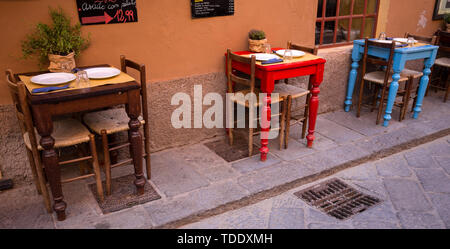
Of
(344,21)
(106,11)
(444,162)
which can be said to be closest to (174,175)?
(106,11)

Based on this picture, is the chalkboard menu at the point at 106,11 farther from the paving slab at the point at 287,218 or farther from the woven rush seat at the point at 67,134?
the paving slab at the point at 287,218

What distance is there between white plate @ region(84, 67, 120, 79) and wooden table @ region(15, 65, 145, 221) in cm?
20

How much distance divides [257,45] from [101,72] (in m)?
1.66

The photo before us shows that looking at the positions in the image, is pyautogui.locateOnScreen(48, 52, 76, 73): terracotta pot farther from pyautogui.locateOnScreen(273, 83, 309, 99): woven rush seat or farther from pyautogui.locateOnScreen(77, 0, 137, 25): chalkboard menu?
pyautogui.locateOnScreen(273, 83, 309, 99): woven rush seat

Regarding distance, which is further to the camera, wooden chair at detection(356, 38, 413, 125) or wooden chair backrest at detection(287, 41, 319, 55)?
wooden chair at detection(356, 38, 413, 125)

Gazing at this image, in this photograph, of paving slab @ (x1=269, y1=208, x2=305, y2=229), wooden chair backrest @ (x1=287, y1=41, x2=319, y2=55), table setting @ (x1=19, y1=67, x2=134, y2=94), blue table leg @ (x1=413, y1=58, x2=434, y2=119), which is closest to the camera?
table setting @ (x1=19, y1=67, x2=134, y2=94)

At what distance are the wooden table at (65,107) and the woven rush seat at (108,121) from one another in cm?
15

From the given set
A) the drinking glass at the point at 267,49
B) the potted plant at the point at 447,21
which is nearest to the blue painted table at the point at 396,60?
the potted plant at the point at 447,21

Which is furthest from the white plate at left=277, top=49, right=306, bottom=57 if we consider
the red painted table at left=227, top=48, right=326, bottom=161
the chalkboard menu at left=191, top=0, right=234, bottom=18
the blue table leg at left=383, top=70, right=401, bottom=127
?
the blue table leg at left=383, top=70, right=401, bottom=127

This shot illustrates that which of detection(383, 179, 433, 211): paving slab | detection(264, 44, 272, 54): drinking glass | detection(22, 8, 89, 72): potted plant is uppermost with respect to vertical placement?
detection(22, 8, 89, 72): potted plant

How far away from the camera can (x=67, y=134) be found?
2.68 metres

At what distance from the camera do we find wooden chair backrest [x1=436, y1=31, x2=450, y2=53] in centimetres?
496

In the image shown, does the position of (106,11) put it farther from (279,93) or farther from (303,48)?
(303,48)

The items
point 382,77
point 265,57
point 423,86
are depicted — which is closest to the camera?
point 265,57
